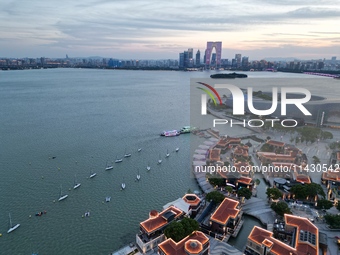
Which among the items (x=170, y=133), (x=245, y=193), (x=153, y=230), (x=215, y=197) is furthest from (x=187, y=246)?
(x=170, y=133)

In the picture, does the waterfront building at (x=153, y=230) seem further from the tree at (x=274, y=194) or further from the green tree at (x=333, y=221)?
the green tree at (x=333, y=221)

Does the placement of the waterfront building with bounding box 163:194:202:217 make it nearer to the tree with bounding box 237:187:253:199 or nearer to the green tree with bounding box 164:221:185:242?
the green tree with bounding box 164:221:185:242

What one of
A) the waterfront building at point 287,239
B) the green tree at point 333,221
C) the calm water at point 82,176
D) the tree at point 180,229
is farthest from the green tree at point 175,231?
the green tree at point 333,221

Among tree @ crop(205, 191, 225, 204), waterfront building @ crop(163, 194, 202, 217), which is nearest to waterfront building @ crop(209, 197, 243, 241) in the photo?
tree @ crop(205, 191, 225, 204)

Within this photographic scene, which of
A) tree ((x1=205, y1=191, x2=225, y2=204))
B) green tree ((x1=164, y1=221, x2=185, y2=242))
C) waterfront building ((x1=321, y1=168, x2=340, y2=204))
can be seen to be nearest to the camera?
green tree ((x1=164, y1=221, x2=185, y2=242))

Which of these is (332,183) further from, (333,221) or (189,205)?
(189,205)
